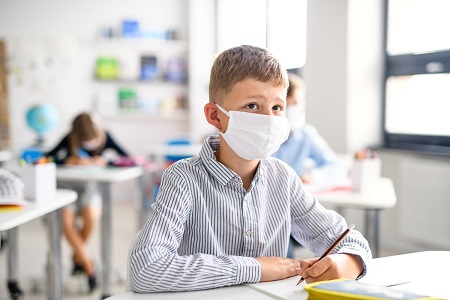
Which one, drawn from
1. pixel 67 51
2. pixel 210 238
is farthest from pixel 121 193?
pixel 210 238

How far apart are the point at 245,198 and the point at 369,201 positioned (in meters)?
1.24

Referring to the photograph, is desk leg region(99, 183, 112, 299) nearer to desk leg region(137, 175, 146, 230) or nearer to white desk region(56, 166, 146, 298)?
white desk region(56, 166, 146, 298)

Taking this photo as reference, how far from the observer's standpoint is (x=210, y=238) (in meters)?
1.37

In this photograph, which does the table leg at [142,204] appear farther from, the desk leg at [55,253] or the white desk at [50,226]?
the desk leg at [55,253]

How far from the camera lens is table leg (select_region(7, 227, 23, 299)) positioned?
3.37 metres

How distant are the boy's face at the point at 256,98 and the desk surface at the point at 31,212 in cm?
95

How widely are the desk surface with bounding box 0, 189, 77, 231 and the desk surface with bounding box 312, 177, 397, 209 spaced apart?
1168 millimetres

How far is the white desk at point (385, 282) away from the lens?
1.12 metres

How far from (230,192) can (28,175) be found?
129 centimetres

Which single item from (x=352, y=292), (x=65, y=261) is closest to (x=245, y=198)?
(x=352, y=292)

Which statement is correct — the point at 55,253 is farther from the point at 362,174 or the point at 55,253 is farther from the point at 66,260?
the point at 66,260

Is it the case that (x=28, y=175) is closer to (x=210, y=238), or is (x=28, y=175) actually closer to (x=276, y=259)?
(x=210, y=238)

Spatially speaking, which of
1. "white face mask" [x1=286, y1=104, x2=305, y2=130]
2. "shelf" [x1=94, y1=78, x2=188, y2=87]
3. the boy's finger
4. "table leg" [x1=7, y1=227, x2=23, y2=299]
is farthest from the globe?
the boy's finger

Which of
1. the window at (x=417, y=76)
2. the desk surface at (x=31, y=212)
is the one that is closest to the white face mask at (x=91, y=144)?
the desk surface at (x=31, y=212)
